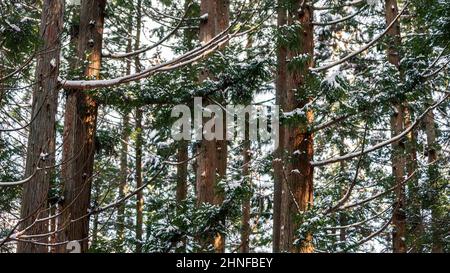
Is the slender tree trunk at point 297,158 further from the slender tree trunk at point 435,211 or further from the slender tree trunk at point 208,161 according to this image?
the slender tree trunk at point 435,211

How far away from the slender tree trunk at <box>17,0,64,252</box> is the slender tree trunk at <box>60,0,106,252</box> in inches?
72.0

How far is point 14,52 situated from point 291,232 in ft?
14.6

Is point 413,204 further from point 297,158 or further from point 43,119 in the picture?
point 43,119

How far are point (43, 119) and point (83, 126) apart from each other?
8.48 feet

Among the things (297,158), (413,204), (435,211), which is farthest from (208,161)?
(435,211)

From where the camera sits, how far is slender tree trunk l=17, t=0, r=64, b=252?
16.6 feet

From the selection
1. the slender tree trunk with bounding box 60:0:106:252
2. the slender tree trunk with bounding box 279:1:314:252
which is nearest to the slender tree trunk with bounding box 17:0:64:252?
the slender tree trunk with bounding box 60:0:106:252

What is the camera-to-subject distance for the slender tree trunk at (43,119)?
506cm

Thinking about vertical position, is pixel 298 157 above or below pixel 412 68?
below

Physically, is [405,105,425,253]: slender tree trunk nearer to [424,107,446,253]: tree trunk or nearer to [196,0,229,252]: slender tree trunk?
[424,107,446,253]: tree trunk

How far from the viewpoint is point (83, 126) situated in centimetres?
778

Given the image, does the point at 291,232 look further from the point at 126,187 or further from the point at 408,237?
the point at 126,187
